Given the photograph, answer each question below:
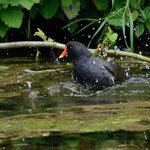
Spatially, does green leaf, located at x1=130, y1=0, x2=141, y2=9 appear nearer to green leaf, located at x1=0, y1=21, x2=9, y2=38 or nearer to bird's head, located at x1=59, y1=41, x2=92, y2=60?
bird's head, located at x1=59, y1=41, x2=92, y2=60

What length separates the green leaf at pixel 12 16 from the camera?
19.5 feet

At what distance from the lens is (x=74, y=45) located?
549 centimetres

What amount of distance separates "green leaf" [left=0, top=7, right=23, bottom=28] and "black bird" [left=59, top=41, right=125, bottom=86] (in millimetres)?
929

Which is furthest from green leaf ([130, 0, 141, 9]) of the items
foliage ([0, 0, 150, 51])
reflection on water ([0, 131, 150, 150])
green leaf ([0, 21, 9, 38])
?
reflection on water ([0, 131, 150, 150])

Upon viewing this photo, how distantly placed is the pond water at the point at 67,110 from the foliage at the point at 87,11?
0.63m

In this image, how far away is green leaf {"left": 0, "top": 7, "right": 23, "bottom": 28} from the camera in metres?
5.95

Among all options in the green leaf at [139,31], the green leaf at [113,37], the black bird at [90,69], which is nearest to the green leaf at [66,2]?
the black bird at [90,69]

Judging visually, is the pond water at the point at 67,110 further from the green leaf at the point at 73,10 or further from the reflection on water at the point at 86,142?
the green leaf at the point at 73,10

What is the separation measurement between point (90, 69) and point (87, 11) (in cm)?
211

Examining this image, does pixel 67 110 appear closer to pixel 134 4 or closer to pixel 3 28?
pixel 134 4

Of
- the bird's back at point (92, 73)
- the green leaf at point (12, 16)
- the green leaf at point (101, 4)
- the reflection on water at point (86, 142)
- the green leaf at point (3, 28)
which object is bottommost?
the bird's back at point (92, 73)

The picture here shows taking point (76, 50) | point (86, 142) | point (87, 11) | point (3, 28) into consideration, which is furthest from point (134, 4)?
point (86, 142)

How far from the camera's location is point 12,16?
19.7 ft

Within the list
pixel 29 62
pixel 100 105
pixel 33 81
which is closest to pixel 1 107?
pixel 100 105
